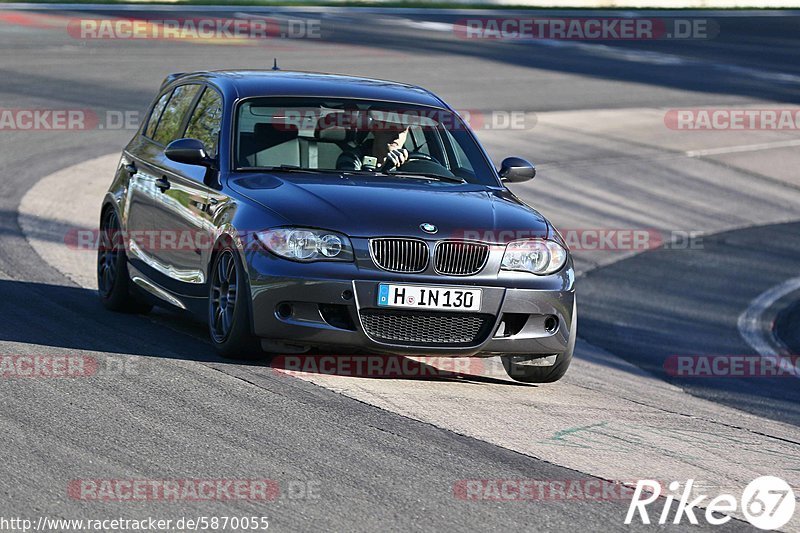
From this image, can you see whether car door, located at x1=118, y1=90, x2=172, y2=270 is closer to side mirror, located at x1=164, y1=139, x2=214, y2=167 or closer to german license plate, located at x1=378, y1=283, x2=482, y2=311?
side mirror, located at x1=164, y1=139, x2=214, y2=167

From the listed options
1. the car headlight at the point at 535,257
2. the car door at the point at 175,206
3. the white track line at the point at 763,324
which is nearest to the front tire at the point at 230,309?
the car door at the point at 175,206

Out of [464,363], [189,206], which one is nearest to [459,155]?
[464,363]

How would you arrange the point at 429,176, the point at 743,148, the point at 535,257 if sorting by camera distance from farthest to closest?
the point at 743,148
the point at 429,176
the point at 535,257

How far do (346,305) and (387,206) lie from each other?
651 mm

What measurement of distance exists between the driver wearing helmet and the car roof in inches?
12.4

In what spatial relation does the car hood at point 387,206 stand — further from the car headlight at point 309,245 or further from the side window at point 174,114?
the side window at point 174,114

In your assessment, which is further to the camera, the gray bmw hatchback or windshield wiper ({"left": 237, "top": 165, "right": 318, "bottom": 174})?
windshield wiper ({"left": 237, "top": 165, "right": 318, "bottom": 174})

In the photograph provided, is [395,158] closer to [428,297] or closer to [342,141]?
[342,141]

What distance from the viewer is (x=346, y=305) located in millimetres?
7586

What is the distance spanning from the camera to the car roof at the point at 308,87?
9.04m

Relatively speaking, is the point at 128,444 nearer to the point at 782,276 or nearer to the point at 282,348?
the point at 282,348

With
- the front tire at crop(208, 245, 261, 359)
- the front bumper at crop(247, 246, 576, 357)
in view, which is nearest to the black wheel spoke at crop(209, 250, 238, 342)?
the front tire at crop(208, 245, 261, 359)

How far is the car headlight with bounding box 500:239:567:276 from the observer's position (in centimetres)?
788

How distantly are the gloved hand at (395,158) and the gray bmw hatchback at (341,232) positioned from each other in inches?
0.4
